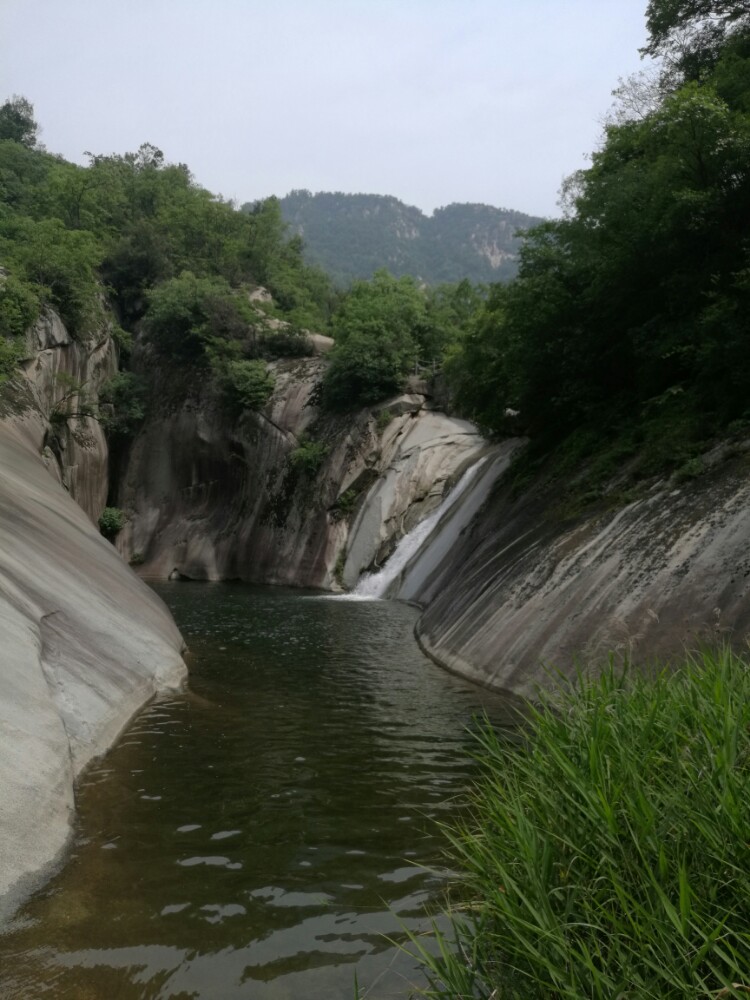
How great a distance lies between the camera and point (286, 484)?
3800cm

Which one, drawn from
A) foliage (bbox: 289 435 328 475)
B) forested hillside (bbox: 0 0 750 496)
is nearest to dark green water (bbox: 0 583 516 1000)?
forested hillside (bbox: 0 0 750 496)

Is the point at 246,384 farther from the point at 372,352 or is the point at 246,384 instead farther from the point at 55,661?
the point at 55,661

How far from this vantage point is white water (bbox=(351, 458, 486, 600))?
28.1 metres

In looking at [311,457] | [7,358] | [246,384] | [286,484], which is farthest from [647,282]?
[246,384]

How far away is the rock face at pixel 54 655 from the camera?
6.02 m

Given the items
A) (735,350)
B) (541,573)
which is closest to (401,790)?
(541,573)

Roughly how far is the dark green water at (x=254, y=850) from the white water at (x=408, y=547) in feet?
51.9

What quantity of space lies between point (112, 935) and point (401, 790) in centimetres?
322

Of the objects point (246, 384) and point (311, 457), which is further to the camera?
point (246, 384)

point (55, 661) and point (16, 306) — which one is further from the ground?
point (16, 306)

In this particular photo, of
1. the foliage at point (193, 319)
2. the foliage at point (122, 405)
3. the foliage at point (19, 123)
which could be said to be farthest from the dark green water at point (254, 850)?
the foliage at point (19, 123)

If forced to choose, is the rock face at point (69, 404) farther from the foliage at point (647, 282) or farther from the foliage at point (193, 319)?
the foliage at point (647, 282)

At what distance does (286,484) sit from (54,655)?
96.0ft

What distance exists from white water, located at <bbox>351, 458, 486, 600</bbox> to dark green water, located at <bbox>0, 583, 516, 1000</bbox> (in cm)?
1582
